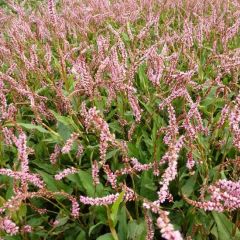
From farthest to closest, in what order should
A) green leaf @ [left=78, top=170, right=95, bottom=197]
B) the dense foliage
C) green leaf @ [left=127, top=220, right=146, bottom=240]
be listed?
green leaf @ [left=78, top=170, right=95, bottom=197]
green leaf @ [left=127, top=220, right=146, bottom=240]
the dense foliage

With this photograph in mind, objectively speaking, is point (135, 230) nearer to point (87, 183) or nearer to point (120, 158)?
point (87, 183)

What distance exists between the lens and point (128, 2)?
6.65 m

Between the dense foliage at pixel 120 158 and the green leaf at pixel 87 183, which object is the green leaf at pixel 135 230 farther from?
the green leaf at pixel 87 183

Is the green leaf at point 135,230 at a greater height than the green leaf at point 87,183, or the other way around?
the green leaf at point 87,183

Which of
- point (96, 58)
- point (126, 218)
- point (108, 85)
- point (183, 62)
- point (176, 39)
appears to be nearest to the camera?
point (126, 218)

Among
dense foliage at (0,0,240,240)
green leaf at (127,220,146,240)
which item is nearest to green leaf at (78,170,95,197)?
dense foliage at (0,0,240,240)

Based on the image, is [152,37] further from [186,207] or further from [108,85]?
[186,207]

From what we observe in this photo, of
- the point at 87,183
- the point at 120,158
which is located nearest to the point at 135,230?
the point at 87,183

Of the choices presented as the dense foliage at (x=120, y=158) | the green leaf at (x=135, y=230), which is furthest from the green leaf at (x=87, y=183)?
the green leaf at (x=135, y=230)

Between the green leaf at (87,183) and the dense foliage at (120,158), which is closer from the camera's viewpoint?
the dense foliage at (120,158)

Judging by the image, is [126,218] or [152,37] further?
[152,37]

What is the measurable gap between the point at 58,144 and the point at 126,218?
0.83 m

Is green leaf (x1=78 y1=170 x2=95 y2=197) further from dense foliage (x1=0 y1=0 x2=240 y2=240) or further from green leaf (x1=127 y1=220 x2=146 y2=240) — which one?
green leaf (x1=127 y1=220 x2=146 y2=240)

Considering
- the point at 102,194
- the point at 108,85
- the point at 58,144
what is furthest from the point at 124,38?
the point at 102,194
